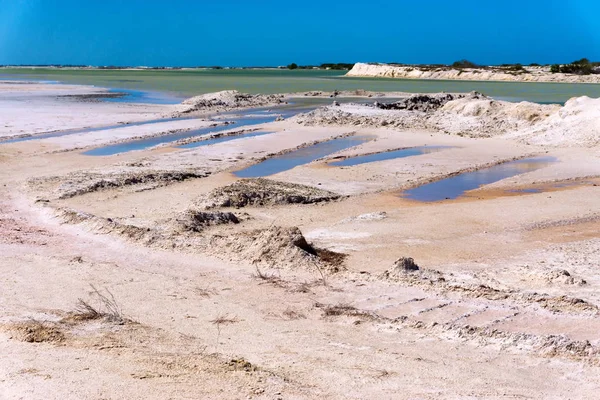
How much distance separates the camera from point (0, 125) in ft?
80.8

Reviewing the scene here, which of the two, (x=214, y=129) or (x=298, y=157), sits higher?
(x=214, y=129)

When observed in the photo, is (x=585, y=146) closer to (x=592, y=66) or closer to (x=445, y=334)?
(x=445, y=334)

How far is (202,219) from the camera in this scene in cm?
984

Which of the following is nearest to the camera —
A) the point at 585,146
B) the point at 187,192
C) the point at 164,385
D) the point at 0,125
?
the point at 164,385

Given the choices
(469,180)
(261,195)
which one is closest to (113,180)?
(261,195)

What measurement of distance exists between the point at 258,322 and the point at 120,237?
3493mm

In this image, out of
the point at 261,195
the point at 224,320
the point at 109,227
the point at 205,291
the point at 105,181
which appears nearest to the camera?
the point at 224,320

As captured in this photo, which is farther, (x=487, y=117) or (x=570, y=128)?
(x=487, y=117)

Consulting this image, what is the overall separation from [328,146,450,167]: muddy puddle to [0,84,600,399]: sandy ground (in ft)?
8.00

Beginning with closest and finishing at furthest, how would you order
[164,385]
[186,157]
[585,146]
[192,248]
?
1. [164,385]
2. [192,248]
3. [186,157]
4. [585,146]

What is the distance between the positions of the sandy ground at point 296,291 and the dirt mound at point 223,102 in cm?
1928

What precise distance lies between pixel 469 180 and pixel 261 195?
5.17 m

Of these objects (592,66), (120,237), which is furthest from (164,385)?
(592,66)

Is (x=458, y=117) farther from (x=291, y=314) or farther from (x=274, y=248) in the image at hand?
(x=291, y=314)
